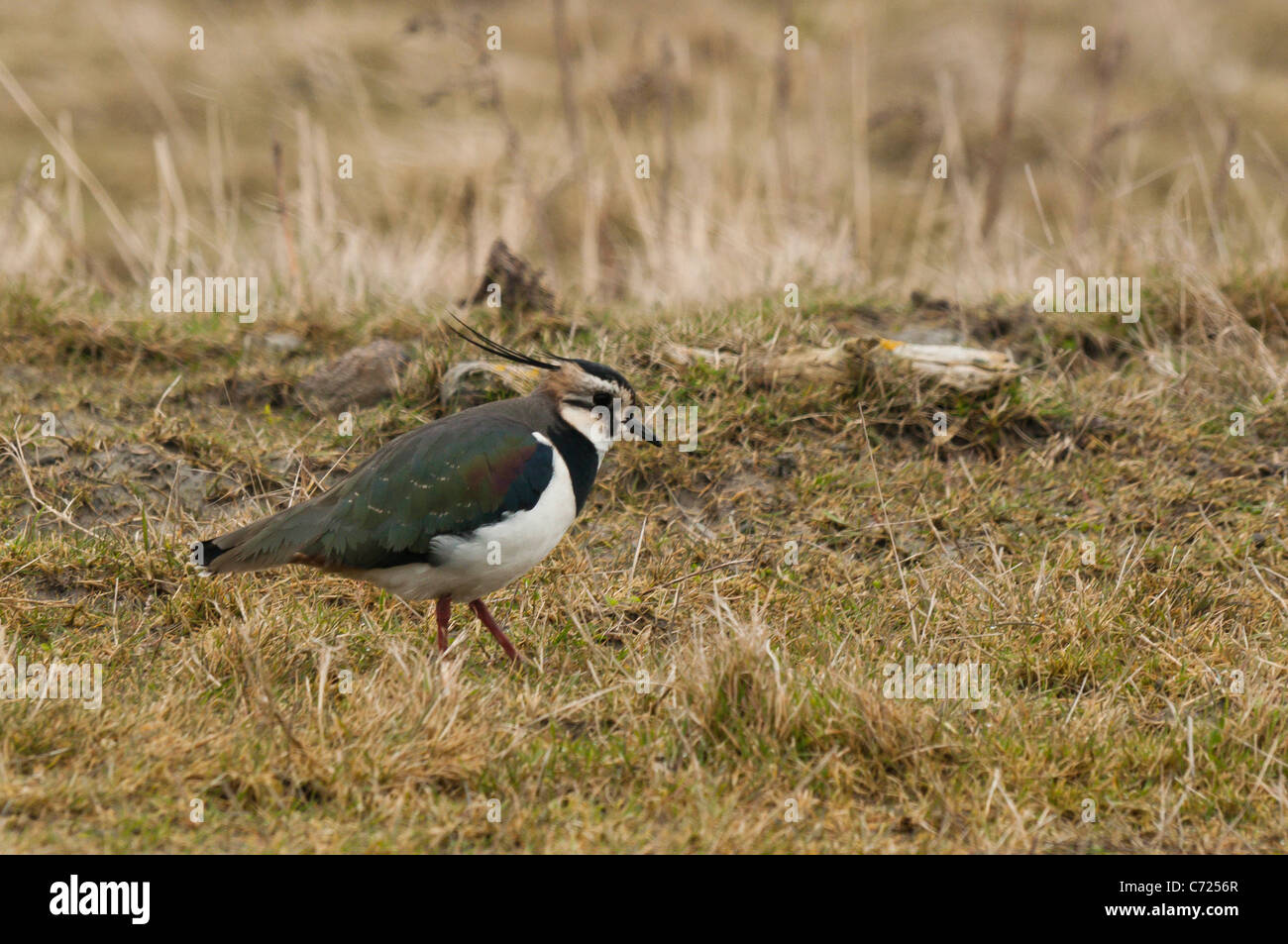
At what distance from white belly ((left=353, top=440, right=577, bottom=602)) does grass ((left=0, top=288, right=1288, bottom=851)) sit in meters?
0.17

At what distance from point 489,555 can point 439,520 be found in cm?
18

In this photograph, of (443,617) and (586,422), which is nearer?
(443,617)

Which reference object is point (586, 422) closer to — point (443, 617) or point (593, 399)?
point (593, 399)

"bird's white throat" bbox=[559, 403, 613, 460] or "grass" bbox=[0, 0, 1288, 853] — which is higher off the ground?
"bird's white throat" bbox=[559, 403, 613, 460]

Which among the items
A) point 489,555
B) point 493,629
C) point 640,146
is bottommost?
point 493,629

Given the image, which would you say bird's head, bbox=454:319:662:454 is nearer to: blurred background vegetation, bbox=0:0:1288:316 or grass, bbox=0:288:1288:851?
grass, bbox=0:288:1288:851

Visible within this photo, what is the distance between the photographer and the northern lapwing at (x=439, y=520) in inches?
158

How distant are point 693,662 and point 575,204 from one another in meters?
7.32

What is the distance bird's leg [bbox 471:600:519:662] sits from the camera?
4203mm

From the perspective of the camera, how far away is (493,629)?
4215mm

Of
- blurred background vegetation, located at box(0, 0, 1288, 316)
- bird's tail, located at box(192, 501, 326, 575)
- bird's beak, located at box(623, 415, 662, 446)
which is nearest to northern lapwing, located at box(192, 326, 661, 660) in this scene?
bird's tail, located at box(192, 501, 326, 575)

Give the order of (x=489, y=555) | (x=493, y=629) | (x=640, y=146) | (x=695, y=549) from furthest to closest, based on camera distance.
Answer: (x=640, y=146) < (x=695, y=549) < (x=493, y=629) < (x=489, y=555)

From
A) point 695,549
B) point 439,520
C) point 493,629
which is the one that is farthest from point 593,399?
point 695,549

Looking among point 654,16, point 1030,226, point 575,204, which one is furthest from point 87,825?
point 654,16
